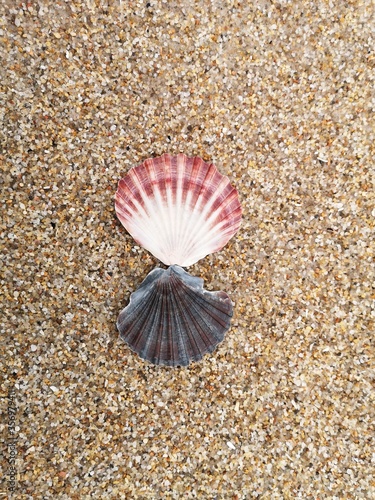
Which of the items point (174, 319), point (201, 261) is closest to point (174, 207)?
point (201, 261)

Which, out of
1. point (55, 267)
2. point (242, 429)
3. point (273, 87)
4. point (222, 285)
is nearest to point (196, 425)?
point (242, 429)

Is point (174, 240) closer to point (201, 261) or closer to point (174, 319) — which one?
point (201, 261)

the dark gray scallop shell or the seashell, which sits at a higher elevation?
the seashell

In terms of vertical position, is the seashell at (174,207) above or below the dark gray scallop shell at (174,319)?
above

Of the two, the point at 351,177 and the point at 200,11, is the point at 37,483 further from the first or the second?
the point at 200,11
